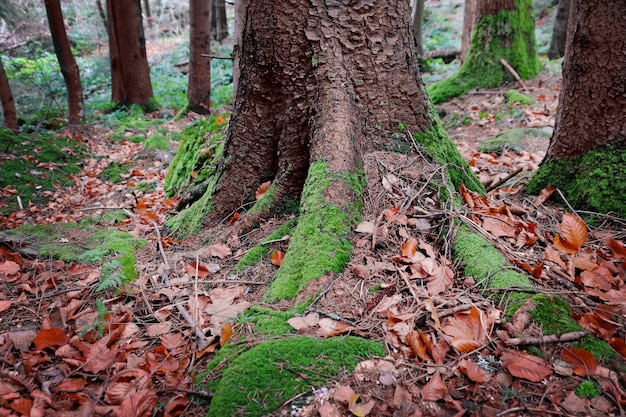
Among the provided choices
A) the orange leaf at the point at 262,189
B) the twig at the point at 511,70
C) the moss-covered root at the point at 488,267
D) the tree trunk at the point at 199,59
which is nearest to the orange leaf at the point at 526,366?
the moss-covered root at the point at 488,267

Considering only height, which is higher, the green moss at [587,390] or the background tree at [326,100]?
the background tree at [326,100]

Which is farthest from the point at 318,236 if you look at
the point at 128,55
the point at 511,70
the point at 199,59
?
the point at 128,55

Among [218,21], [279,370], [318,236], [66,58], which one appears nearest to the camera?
[279,370]

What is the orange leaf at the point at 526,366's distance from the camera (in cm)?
149

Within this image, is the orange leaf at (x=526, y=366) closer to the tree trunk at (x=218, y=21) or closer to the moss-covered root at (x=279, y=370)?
the moss-covered root at (x=279, y=370)

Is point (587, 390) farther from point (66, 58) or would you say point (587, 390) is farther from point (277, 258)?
point (66, 58)

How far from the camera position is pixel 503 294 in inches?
73.2

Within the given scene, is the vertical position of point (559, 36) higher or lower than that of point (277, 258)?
higher

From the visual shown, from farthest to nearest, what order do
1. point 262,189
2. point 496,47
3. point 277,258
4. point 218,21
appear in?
point 218,21, point 496,47, point 262,189, point 277,258

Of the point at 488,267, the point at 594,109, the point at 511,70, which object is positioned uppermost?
the point at 511,70

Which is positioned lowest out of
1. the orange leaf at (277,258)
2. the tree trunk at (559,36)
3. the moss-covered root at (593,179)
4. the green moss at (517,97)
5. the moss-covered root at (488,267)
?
the orange leaf at (277,258)

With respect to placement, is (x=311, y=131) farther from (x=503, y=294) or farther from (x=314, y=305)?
(x=503, y=294)

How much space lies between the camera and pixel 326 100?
267 cm

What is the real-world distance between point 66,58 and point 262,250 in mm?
8362
